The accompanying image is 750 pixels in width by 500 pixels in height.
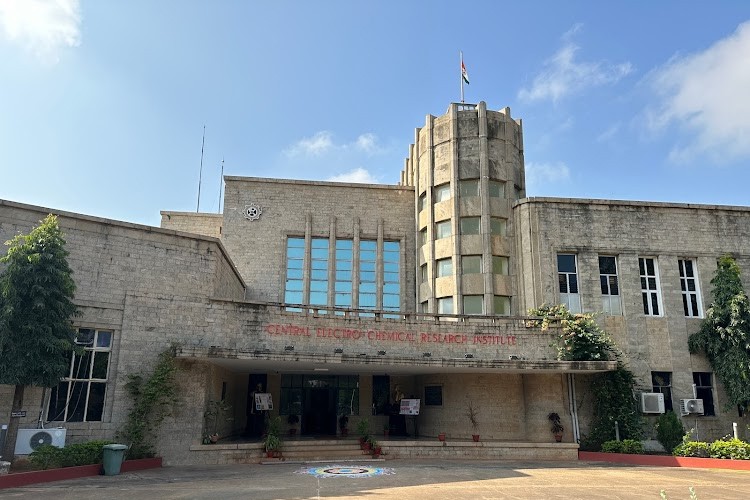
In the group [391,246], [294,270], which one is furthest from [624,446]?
[294,270]

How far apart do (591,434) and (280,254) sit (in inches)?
646

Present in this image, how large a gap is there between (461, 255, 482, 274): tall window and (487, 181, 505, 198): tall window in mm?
3157

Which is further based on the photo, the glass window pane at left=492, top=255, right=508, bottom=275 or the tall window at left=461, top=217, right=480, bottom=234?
the tall window at left=461, top=217, right=480, bottom=234

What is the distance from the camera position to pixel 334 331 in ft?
65.3

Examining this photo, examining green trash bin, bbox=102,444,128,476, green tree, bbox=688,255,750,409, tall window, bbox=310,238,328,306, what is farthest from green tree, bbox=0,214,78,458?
green tree, bbox=688,255,750,409

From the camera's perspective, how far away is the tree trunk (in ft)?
46.9

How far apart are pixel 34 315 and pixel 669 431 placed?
69.6 feet

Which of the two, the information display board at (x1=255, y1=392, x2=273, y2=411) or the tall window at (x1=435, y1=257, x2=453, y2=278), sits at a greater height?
the tall window at (x1=435, y1=257, x2=453, y2=278)

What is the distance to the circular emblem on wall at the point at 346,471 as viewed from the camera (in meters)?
15.0

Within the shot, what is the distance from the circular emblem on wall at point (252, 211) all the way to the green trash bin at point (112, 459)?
16112mm

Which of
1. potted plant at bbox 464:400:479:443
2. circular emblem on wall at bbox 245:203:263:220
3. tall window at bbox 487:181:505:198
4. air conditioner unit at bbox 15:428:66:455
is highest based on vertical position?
tall window at bbox 487:181:505:198

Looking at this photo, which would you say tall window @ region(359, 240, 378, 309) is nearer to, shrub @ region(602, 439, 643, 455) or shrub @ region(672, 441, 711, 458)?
shrub @ region(602, 439, 643, 455)

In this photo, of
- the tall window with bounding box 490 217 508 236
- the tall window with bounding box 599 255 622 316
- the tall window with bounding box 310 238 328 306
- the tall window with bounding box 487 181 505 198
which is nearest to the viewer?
the tall window with bounding box 599 255 622 316

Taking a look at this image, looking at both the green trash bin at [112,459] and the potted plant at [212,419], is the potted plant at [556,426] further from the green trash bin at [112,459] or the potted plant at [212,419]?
the green trash bin at [112,459]
